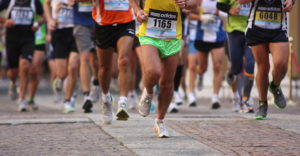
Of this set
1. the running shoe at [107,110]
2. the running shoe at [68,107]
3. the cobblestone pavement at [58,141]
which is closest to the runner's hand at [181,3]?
the cobblestone pavement at [58,141]

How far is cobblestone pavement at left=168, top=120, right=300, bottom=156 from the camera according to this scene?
25.5 ft

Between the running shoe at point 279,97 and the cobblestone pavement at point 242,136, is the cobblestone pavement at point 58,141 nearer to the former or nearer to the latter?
the cobblestone pavement at point 242,136

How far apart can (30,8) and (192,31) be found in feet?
10.5

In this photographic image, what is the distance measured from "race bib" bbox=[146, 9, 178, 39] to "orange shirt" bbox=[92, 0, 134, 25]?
4.91ft

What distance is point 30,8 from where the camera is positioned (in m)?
14.9

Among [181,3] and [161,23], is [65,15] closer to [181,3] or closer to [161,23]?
[161,23]

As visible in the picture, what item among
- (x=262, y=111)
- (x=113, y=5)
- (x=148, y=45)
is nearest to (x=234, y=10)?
(x=262, y=111)

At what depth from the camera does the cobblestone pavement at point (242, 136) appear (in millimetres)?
7770

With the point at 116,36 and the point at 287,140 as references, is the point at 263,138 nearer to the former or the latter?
the point at 287,140

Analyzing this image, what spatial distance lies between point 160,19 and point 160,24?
0.18 ft

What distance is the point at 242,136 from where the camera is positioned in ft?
29.2

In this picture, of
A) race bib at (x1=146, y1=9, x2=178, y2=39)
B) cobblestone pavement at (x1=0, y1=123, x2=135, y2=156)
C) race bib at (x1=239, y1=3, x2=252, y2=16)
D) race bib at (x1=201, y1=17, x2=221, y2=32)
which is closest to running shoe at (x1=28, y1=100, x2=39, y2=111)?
race bib at (x1=201, y1=17, x2=221, y2=32)

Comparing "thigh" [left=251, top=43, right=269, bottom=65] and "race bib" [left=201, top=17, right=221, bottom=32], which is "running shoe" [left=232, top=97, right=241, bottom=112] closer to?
"race bib" [left=201, top=17, right=221, bottom=32]

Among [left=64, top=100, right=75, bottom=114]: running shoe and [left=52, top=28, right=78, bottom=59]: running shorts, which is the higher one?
[left=52, top=28, right=78, bottom=59]: running shorts
